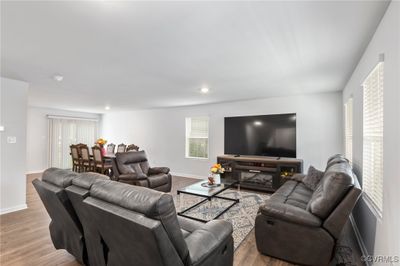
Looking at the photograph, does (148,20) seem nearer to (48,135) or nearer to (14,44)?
(14,44)

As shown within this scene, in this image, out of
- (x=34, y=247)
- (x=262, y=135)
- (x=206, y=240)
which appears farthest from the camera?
(x=262, y=135)

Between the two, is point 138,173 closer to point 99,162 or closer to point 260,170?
point 99,162

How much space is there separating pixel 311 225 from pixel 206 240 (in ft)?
3.81

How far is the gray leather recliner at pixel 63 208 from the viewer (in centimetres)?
176

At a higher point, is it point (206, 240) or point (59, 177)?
point (59, 177)

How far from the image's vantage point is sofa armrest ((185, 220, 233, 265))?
4.43ft

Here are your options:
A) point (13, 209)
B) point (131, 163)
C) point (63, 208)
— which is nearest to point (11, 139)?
point (13, 209)

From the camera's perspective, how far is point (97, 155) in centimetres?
582

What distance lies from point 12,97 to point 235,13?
13.4 feet

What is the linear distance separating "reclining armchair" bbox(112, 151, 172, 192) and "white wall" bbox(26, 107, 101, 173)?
14.5 feet

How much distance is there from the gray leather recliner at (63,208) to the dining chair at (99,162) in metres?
3.82

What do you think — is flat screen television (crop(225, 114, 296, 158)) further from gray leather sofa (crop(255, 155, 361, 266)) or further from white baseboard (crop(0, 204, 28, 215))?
white baseboard (crop(0, 204, 28, 215))

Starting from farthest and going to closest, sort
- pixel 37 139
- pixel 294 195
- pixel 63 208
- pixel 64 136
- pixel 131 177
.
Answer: pixel 64 136 < pixel 37 139 < pixel 131 177 < pixel 294 195 < pixel 63 208

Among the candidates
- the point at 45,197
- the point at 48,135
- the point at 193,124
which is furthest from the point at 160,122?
the point at 45,197
